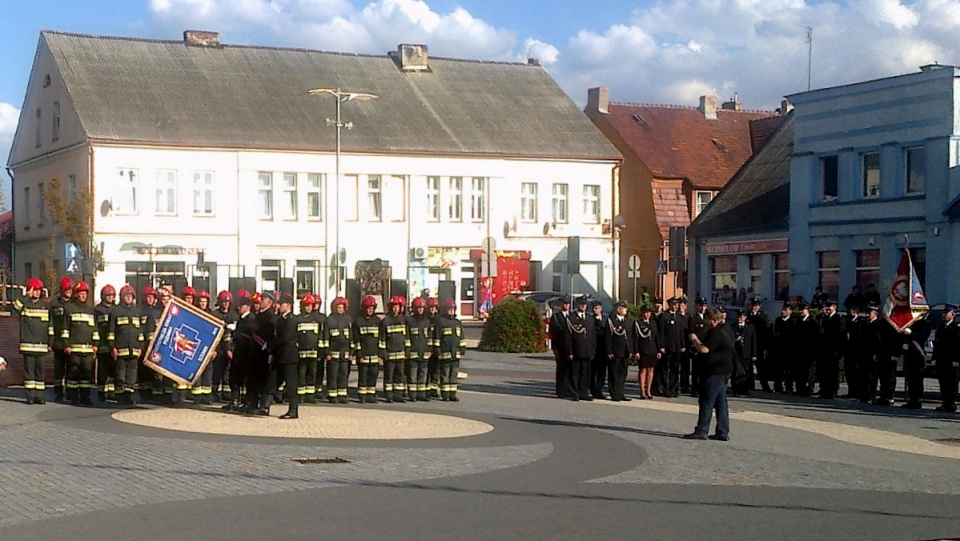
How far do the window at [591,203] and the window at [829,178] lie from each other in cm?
1851

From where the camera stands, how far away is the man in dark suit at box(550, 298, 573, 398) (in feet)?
78.5

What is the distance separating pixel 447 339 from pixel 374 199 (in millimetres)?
34674

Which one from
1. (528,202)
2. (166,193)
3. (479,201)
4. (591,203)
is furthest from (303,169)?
(591,203)

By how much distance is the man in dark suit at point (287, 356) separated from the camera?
19281 mm

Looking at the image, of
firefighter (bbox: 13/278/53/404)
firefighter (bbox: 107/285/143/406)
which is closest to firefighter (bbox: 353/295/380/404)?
firefighter (bbox: 107/285/143/406)

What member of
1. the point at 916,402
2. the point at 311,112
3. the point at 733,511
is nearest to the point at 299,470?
the point at 733,511

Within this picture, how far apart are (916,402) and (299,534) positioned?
50.3ft

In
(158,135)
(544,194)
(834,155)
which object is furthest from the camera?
(544,194)

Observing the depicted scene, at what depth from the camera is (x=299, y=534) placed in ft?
33.8

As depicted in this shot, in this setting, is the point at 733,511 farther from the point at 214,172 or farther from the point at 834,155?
the point at 214,172

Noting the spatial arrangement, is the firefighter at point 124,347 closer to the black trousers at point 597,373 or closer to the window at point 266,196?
the black trousers at point 597,373

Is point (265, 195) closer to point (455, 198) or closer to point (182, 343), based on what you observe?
point (455, 198)

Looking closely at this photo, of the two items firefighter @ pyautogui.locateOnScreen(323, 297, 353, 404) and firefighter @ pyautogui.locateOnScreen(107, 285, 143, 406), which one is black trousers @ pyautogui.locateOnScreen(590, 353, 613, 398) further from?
firefighter @ pyautogui.locateOnScreen(107, 285, 143, 406)

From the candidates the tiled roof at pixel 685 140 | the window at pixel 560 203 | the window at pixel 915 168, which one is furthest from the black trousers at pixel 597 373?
the tiled roof at pixel 685 140
